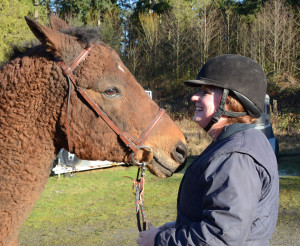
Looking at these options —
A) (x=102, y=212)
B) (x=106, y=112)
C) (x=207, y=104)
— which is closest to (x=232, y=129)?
(x=207, y=104)

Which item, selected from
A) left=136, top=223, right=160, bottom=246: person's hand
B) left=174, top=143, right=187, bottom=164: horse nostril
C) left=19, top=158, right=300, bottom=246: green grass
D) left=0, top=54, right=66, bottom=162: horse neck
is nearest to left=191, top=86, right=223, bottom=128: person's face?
left=174, top=143, right=187, bottom=164: horse nostril

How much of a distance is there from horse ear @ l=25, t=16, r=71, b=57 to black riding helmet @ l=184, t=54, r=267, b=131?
3.41 ft

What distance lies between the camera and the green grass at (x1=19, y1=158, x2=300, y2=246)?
17.6 feet

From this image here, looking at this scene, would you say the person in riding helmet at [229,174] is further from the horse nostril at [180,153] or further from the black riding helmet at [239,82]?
the horse nostril at [180,153]

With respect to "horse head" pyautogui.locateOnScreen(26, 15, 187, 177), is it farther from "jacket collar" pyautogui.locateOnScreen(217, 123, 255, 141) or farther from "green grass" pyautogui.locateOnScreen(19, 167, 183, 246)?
"green grass" pyautogui.locateOnScreen(19, 167, 183, 246)

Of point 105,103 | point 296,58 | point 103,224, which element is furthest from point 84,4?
point 105,103

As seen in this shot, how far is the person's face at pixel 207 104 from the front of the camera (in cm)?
184

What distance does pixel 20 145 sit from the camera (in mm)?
2131

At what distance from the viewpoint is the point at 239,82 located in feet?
5.96

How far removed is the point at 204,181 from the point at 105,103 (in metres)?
1.08

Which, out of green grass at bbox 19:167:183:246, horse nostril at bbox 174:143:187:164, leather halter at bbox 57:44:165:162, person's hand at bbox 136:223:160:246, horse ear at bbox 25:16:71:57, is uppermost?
horse ear at bbox 25:16:71:57

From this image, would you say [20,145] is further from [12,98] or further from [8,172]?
[12,98]

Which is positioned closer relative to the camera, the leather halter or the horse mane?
the leather halter

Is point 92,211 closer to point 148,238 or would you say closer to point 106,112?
point 106,112
